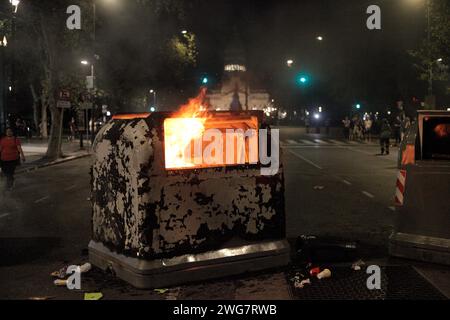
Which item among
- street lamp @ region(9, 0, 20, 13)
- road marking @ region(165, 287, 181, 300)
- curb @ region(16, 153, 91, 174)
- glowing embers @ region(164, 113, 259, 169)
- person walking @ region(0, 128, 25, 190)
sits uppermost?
street lamp @ region(9, 0, 20, 13)

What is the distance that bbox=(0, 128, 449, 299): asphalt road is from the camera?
5.55 meters

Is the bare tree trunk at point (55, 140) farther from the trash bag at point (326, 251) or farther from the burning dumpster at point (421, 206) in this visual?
the burning dumpster at point (421, 206)

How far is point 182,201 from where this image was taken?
5559 millimetres

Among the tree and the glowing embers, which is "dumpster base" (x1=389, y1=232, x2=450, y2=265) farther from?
the tree

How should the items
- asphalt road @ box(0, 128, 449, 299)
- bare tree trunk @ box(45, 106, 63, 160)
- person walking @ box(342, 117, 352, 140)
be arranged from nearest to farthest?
1. asphalt road @ box(0, 128, 449, 299)
2. bare tree trunk @ box(45, 106, 63, 160)
3. person walking @ box(342, 117, 352, 140)

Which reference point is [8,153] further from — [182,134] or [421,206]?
[421,206]

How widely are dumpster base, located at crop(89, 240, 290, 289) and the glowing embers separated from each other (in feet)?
2.94

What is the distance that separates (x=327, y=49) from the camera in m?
49.9

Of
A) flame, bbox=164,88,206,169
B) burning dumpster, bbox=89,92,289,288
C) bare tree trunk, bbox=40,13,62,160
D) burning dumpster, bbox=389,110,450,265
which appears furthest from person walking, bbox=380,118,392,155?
flame, bbox=164,88,206,169

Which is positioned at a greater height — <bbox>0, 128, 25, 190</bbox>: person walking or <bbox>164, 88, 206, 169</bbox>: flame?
<bbox>164, 88, 206, 169</bbox>: flame

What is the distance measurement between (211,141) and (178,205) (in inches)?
30.4

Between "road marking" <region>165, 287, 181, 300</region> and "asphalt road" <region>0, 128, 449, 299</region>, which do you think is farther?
"asphalt road" <region>0, 128, 449, 299</region>

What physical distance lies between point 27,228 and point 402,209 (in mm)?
5580

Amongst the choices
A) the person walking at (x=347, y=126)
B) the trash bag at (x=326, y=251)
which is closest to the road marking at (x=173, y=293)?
the trash bag at (x=326, y=251)
